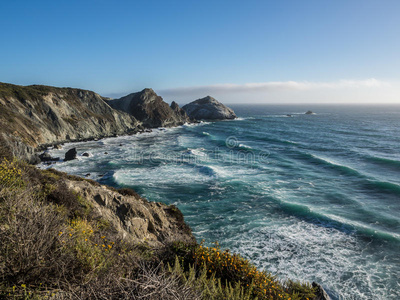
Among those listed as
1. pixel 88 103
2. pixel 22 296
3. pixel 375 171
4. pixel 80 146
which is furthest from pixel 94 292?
pixel 88 103

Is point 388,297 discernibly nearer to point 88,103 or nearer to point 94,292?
point 94,292

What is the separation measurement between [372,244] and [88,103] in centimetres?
7677

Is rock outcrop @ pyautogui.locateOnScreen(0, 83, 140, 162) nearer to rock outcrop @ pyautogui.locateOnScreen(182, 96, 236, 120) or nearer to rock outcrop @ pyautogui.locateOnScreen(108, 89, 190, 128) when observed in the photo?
rock outcrop @ pyautogui.locateOnScreen(108, 89, 190, 128)

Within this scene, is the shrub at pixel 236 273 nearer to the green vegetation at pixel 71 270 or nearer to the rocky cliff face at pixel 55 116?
the green vegetation at pixel 71 270

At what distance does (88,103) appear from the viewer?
7225cm

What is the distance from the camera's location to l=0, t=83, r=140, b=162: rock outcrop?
4172cm

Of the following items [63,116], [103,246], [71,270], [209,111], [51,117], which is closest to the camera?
[71,270]

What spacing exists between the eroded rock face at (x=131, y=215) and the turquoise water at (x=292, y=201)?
4.07 metres

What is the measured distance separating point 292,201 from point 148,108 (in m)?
76.5

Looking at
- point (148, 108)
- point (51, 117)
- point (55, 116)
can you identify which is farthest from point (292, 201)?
point (148, 108)

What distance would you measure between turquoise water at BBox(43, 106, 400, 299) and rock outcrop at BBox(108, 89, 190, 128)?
44.2 m

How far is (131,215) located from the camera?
40.5 ft

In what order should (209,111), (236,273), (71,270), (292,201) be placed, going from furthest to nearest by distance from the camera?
(209,111)
(292,201)
(236,273)
(71,270)

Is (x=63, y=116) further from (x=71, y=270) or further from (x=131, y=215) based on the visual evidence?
(x=71, y=270)
